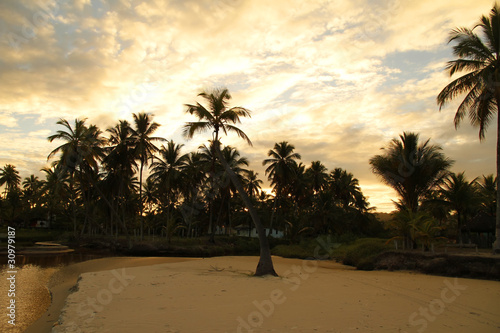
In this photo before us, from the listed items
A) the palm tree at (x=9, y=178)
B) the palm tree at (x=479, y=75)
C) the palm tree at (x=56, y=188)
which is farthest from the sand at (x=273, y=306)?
the palm tree at (x=9, y=178)

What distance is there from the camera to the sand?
5655 mm

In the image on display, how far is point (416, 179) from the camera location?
777 inches

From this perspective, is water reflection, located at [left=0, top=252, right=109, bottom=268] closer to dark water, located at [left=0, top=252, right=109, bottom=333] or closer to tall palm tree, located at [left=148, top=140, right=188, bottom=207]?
dark water, located at [left=0, top=252, right=109, bottom=333]

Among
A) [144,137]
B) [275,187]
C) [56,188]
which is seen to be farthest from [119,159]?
[275,187]

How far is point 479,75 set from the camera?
47.0 ft

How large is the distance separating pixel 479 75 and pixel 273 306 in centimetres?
1425

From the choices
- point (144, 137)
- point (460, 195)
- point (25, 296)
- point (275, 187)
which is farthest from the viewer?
point (275, 187)

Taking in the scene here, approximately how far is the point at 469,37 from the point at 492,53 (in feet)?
4.10

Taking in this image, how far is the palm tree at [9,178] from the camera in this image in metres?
56.8

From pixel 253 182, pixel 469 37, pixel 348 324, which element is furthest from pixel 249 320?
pixel 253 182

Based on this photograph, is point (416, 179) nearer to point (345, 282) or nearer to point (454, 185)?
point (454, 185)

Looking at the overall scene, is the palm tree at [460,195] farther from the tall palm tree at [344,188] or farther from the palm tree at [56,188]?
the palm tree at [56,188]

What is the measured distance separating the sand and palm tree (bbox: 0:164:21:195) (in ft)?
198

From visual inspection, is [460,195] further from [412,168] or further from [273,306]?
[273,306]
